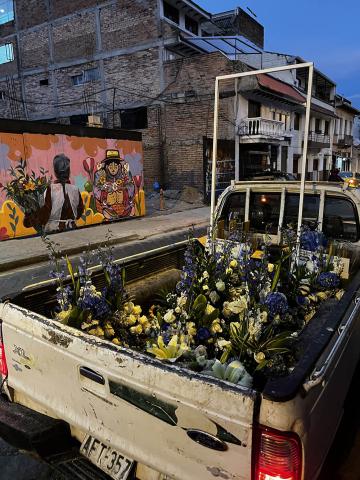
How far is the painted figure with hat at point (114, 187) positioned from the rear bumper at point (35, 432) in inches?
456

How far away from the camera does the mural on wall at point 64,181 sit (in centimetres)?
1059

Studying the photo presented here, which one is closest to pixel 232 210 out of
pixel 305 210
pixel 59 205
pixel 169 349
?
pixel 305 210

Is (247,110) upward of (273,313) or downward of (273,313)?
upward

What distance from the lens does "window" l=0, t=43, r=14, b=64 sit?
28609mm

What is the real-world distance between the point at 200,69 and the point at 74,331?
2191 cm

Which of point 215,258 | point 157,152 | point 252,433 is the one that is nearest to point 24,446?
point 252,433

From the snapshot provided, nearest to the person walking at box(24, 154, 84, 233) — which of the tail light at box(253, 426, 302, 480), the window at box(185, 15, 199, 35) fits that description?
the tail light at box(253, 426, 302, 480)

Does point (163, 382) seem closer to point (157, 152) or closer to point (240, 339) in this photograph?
point (240, 339)

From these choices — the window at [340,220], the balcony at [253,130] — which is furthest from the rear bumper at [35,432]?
the balcony at [253,130]

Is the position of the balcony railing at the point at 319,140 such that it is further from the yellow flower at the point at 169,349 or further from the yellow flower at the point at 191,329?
the yellow flower at the point at 169,349

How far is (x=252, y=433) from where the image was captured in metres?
1.40

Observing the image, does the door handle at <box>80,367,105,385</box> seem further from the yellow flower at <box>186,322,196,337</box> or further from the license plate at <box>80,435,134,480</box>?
the yellow flower at <box>186,322,196,337</box>

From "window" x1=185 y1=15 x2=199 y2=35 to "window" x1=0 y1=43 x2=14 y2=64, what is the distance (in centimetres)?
1373

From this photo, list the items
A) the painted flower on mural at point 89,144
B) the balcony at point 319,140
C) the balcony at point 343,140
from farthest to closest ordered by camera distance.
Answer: the balcony at point 343,140 → the balcony at point 319,140 → the painted flower on mural at point 89,144
